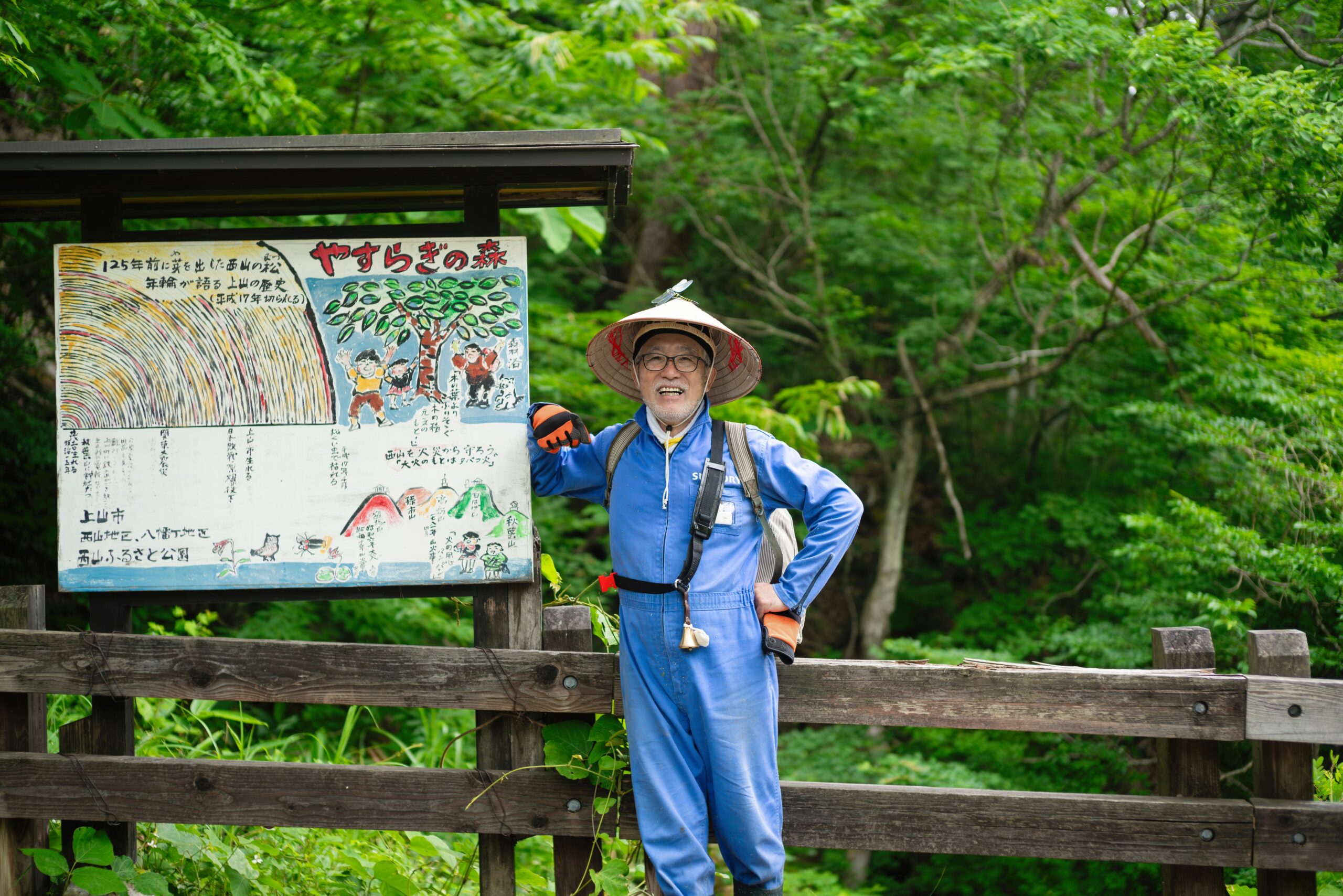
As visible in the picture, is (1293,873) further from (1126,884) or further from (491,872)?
(1126,884)

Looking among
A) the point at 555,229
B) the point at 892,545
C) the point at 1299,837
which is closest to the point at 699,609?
the point at 1299,837

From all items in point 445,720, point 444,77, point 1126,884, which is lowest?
point 1126,884

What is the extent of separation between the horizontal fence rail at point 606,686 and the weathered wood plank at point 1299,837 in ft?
0.80

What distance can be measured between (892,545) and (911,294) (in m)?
2.40

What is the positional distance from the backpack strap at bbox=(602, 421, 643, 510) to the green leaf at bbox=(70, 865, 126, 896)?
2093 millimetres

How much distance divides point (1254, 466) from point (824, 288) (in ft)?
13.6

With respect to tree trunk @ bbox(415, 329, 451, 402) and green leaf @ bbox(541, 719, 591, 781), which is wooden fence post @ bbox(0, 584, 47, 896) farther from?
green leaf @ bbox(541, 719, 591, 781)

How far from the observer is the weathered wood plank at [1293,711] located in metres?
3.05

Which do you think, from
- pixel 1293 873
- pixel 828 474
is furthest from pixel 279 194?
pixel 1293 873

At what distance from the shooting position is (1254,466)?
225 inches

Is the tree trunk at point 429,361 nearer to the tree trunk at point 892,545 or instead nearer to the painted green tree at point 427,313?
the painted green tree at point 427,313

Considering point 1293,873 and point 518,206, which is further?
point 518,206

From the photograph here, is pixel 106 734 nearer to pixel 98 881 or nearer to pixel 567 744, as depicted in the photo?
pixel 98 881

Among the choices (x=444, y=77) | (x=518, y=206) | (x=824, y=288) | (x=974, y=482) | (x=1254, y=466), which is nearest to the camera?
(x=518, y=206)
